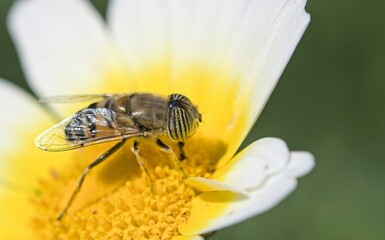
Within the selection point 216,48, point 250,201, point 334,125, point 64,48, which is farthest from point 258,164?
point 64,48

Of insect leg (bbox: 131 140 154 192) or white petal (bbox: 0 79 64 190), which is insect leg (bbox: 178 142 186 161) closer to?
insect leg (bbox: 131 140 154 192)

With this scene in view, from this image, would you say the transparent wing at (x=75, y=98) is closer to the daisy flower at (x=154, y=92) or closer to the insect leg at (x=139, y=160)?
the daisy flower at (x=154, y=92)

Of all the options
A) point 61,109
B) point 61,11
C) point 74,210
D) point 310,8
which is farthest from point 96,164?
point 310,8

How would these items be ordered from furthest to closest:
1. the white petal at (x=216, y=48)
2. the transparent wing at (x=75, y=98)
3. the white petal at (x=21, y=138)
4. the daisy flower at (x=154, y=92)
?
the white petal at (x=21, y=138), the transparent wing at (x=75, y=98), the white petal at (x=216, y=48), the daisy flower at (x=154, y=92)

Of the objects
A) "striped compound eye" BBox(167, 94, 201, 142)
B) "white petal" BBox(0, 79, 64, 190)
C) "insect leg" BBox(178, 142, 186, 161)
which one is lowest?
"white petal" BBox(0, 79, 64, 190)

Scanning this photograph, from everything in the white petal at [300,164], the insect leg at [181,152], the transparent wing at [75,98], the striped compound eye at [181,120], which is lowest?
the transparent wing at [75,98]

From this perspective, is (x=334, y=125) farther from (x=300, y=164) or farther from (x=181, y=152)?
(x=300, y=164)

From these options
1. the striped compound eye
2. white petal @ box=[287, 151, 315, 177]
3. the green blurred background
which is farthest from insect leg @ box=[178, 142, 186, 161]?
the green blurred background

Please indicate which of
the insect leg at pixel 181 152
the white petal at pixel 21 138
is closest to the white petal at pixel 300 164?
the insect leg at pixel 181 152
